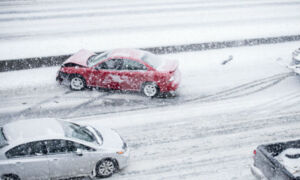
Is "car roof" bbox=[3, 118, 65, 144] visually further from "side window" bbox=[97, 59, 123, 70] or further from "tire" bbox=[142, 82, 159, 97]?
"tire" bbox=[142, 82, 159, 97]

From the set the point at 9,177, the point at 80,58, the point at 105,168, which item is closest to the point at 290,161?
the point at 105,168

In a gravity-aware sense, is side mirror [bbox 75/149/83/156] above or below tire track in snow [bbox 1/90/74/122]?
below

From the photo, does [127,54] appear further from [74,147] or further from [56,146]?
[56,146]

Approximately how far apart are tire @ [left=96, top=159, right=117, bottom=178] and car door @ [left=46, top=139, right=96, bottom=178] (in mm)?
201

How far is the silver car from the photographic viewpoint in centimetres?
750

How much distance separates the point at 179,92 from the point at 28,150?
21.6 ft

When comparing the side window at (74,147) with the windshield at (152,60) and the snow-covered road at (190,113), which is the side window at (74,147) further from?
the windshield at (152,60)

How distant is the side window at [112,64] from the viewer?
40.3 ft

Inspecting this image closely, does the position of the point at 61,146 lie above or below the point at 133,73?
below

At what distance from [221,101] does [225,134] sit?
7.10ft

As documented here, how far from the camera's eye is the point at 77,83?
1265 cm

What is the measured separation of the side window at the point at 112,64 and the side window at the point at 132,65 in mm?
174

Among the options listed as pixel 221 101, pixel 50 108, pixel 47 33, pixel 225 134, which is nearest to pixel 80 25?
pixel 47 33

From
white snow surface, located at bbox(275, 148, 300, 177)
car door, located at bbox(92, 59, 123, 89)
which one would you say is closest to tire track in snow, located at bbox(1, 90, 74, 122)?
car door, located at bbox(92, 59, 123, 89)
